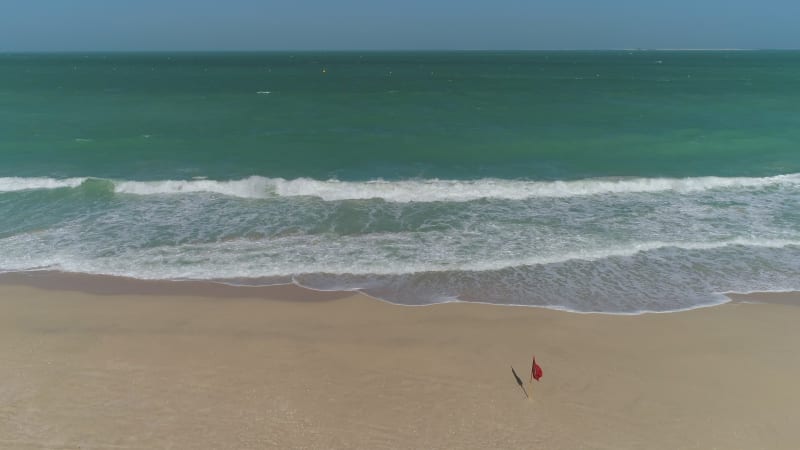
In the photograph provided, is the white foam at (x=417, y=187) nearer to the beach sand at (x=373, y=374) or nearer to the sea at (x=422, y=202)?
the sea at (x=422, y=202)

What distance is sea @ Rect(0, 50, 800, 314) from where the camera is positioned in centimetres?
1166

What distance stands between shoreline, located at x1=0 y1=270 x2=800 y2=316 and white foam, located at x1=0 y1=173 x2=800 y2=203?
6.63 m

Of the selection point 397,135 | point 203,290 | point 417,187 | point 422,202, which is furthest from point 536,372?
point 397,135

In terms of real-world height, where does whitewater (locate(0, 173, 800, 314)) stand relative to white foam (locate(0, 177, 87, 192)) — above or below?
below

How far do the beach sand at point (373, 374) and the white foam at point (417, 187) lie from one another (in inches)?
296

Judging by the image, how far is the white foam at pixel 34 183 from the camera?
1819cm

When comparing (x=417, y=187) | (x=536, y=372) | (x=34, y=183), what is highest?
(x=417, y=187)

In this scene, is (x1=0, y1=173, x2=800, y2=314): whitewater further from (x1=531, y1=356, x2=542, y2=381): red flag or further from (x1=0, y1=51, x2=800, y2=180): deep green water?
(x1=531, y1=356, x2=542, y2=381): red flag

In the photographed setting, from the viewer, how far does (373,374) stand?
802 cm

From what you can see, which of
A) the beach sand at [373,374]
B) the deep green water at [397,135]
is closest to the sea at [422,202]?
the deep green water at [397,135]

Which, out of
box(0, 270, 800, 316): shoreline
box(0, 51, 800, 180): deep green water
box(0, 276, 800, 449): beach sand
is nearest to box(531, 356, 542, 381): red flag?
box(0, 276, 800, 449): beach sand

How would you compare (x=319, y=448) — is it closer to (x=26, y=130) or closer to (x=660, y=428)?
(x=660, y=428)

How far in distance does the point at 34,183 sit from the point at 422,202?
13.8m

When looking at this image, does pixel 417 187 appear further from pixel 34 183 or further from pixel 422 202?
pixel 34 183
